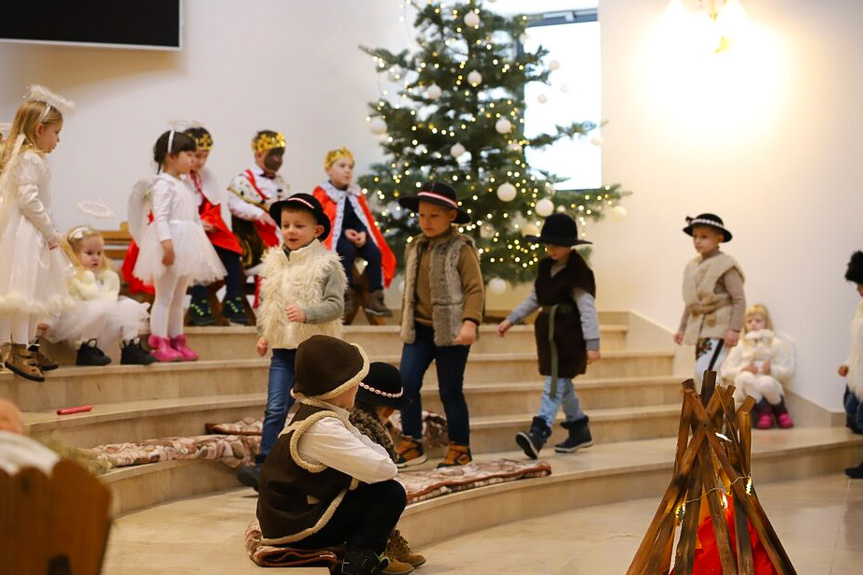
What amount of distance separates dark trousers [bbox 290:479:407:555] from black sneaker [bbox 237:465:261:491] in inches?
49.8

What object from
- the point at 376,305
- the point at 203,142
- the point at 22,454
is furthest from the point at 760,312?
the point at 22,454

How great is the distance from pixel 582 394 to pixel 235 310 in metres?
2.31

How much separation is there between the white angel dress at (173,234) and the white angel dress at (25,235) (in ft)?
2.48

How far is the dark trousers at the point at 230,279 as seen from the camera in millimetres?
6832

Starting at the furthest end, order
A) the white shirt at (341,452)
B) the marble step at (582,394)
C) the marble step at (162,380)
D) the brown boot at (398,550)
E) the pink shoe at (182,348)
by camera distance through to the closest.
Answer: the marble step at (582,394) < the pink shoe at (182,348) < the marble step at (162,380) < the brown boot at (398,550) < the white shirt at (341,452)

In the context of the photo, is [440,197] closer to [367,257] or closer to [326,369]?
[326,369]

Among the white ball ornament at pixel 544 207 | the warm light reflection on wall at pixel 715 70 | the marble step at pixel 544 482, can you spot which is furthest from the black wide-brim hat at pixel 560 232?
the warm light reflection on wall at pixel 715 70

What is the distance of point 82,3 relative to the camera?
8133mm

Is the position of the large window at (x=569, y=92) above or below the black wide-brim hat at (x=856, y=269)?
above

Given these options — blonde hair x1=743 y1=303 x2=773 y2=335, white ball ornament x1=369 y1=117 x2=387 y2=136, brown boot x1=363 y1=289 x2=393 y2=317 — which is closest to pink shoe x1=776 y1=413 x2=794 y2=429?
blonde hair x1=743 y1=303 x2=773 y2=335

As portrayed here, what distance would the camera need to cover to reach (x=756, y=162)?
8289 millimetres

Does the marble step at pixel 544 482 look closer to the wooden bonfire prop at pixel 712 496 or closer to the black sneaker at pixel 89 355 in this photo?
the black sneaker at pixel 89 355

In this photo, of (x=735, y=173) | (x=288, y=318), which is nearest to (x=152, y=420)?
(x=288, y=318)

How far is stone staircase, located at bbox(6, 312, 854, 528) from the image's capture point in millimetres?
4930
